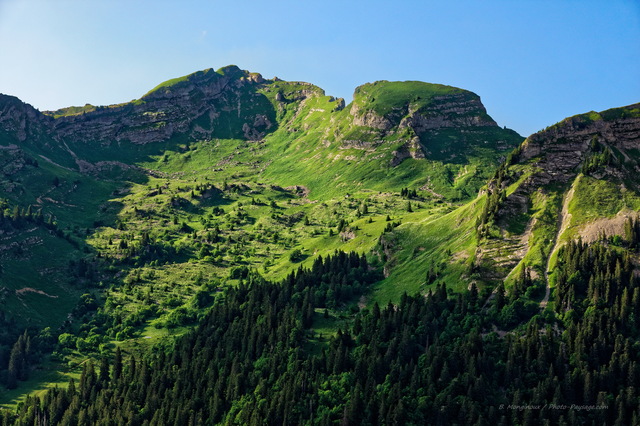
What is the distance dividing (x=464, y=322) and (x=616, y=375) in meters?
48.6

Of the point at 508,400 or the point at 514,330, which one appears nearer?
the point at 508,400

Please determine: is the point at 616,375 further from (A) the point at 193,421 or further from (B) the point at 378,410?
(A) the point at 193,421

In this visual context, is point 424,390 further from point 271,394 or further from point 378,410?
point 271,394

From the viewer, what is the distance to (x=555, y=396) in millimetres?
159250

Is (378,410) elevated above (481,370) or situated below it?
below

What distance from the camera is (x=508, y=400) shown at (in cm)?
16462

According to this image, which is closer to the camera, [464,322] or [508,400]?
[508,400]

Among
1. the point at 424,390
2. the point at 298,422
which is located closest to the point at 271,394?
the point at 298,422

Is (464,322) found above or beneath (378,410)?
above

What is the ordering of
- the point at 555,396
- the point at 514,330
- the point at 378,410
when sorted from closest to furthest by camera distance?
the point at 555,396
the point at 378,410
the point at 514,330

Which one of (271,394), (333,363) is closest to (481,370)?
(333,363)

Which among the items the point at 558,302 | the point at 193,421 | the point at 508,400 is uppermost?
the point at 558,302

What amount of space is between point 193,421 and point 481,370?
313ft

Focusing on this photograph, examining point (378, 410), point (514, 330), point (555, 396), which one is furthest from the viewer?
point (514, 330)
